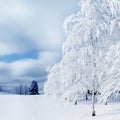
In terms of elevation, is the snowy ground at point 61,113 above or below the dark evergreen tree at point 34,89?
below

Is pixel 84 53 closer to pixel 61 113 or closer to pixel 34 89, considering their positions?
pixel 61 113

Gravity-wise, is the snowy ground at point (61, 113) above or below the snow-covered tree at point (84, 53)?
below

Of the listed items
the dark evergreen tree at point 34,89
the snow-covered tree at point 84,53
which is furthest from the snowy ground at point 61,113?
the dark evergreen tree at point 34,89

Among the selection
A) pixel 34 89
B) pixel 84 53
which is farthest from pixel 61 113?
pixel 34 89

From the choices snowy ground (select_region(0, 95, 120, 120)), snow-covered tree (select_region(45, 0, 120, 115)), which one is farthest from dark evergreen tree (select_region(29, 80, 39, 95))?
snow-covered tree (select_region(45, 0, 120, 115))

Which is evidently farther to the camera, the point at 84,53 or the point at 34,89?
the point at 34,89

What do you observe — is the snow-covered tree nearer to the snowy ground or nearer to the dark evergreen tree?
the snowy ground

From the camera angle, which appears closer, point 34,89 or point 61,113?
point 61,113

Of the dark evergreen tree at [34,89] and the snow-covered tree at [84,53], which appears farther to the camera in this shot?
the dark evergreen tree at [34,89]

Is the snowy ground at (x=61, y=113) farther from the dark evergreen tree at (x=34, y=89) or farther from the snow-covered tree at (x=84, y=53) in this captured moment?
the dark evergreen tree at (x=34, y=89)

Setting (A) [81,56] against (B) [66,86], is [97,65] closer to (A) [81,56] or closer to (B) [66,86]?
(A) [81,56]

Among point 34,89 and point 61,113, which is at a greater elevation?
point 34,89

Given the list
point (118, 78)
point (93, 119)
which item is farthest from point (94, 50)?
point (118, 78)

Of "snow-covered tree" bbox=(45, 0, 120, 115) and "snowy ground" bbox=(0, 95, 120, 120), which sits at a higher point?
"snow-covered tree" bbox=(45, 0, 120, 115)
